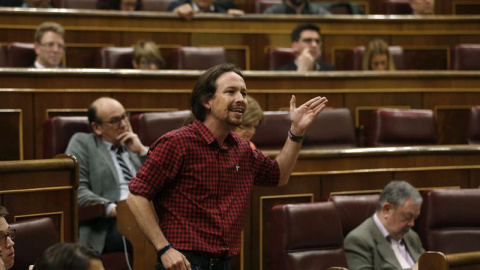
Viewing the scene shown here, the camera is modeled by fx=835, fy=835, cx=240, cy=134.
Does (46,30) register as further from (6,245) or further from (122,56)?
(6,245)

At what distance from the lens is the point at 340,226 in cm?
107

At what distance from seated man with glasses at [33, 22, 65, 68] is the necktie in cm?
72

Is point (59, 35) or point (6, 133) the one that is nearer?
point (6, 133)

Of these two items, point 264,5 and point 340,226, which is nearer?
point 340,226

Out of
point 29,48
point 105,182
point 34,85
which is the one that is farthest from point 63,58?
point 105,182

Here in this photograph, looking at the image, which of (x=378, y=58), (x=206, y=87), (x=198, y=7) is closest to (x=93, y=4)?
(x=198, y=7)

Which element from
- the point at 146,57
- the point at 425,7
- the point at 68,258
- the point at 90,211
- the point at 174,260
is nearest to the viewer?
the point at 68,258

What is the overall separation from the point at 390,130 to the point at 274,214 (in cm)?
49

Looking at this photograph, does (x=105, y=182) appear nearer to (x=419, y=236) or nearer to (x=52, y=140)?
(x=52, y=140)

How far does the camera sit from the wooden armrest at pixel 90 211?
1.12 m

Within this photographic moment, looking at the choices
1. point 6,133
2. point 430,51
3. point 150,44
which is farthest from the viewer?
point 430,51

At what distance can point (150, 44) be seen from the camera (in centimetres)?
161

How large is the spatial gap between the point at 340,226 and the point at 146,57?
660mm

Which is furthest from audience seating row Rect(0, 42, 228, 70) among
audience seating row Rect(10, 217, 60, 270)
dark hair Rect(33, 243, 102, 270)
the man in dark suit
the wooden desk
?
dark hair Rect(33, 243, 102, 270)
